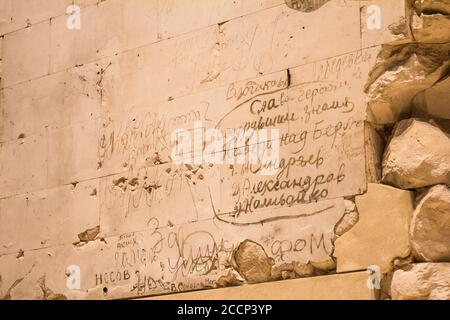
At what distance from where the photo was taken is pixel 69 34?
782 centimetres

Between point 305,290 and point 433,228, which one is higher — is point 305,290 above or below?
below

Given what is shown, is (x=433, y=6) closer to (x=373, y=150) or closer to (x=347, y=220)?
(x=373, y=150)

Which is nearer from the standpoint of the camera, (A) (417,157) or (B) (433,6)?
(A) (417,157)

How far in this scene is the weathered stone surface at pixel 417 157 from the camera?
5.90 metres

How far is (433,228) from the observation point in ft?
19.1

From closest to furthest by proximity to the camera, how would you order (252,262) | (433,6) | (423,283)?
(423,283) < (433,6) < (252,262)

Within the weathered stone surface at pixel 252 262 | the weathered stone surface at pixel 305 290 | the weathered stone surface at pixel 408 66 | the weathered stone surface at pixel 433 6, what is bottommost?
the weathered stone surface at pixel 305 290

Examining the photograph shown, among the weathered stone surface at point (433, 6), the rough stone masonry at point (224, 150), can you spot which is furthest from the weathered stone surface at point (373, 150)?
the weathered stone surface at point (433, 6)

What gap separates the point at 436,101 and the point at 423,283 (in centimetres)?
116

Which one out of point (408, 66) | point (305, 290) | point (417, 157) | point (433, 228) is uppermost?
point (408, 66)

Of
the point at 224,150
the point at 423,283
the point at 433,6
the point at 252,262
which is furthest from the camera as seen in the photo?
the point at 224,150

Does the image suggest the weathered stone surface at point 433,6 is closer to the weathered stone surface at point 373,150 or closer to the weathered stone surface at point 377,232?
the weathered stone surface at point 373,150

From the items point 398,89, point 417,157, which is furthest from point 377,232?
point 398,89

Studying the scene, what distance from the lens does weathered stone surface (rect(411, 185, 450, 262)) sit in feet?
19.0
